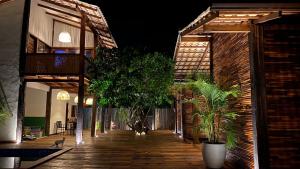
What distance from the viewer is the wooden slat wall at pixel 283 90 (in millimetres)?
5281

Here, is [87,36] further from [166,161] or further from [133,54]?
[166,161]

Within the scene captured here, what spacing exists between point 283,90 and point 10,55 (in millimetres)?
10558

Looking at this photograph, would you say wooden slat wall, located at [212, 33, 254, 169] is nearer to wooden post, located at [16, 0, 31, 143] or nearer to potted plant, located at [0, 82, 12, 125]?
wooden post, located at [16, 0, 31, 143]

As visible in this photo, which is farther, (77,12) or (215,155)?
(77,12)

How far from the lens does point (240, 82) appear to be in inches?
246

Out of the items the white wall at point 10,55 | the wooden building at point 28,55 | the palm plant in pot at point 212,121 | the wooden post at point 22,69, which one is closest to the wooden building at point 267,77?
the palm plant in pot at point 212,121

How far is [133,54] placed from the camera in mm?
13172

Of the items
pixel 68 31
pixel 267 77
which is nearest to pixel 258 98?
pixel 267 77

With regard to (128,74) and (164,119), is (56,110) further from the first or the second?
(164,119)

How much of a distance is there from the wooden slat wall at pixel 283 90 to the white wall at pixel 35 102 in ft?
41.5

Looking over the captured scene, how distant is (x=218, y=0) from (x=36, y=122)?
12.6 meters

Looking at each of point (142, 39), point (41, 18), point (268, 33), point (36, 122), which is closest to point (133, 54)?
point (41, 18)

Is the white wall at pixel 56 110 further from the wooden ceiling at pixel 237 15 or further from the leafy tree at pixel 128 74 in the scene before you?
the wooden ceiling at pixel 237 15

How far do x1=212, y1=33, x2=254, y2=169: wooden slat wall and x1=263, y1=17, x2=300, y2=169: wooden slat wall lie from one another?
43cm
